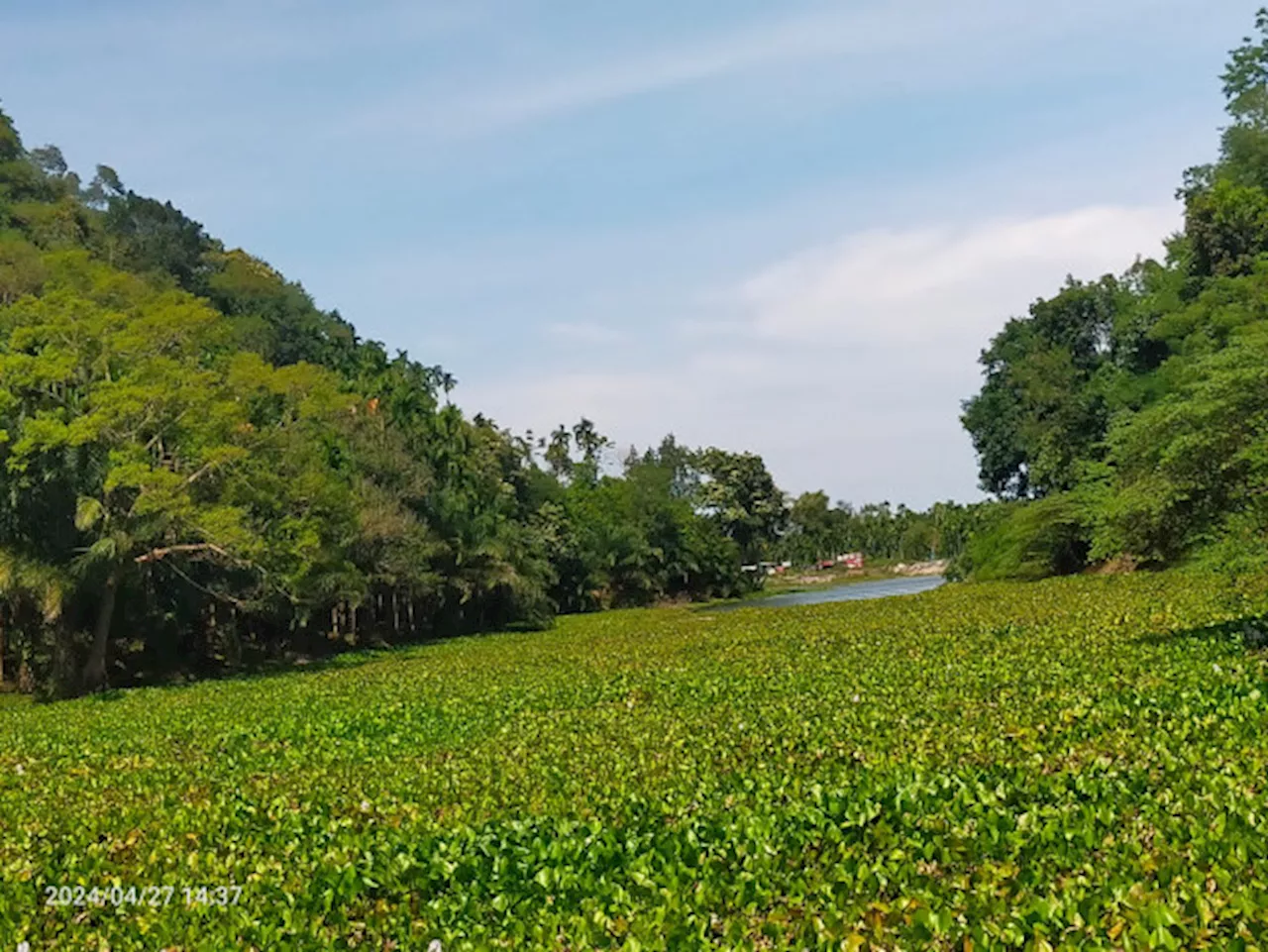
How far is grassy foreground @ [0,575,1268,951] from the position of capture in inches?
229

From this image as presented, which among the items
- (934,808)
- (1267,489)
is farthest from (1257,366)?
(934,808)

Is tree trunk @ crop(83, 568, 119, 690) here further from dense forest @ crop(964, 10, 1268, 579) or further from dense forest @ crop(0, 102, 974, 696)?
dense forest @ crop(964, 10, 1268, 579)

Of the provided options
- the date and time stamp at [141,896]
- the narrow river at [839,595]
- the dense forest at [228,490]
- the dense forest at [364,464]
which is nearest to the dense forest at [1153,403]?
the dense forest at [364,464]

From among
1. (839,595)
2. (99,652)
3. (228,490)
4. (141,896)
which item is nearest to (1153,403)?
(228,490)

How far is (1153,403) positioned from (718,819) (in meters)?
43.7

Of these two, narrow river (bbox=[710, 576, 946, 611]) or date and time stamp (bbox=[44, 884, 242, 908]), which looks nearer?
date and time stamp (bbox=[44, 884, 242, 908])

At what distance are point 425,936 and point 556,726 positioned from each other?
30.9 feet

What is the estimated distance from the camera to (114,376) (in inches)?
1372

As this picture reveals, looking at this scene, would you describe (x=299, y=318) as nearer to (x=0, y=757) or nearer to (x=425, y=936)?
(x=0, y=757)

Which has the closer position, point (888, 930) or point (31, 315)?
point (888, 930)

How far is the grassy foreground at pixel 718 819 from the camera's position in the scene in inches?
229

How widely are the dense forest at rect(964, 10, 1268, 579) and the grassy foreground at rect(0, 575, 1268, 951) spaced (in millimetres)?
2019

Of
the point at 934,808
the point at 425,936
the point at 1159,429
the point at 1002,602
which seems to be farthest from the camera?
the point at 1002,602

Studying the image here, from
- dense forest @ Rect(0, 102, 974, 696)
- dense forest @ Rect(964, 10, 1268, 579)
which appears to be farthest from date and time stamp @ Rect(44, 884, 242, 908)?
dense forest @ Rect(0, 102, 974, 696)
